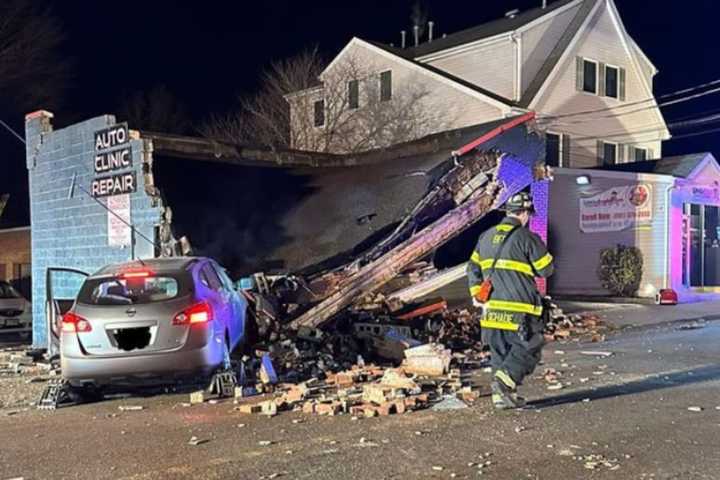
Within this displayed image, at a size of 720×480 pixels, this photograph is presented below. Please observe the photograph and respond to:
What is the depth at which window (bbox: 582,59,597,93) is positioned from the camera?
27109mm

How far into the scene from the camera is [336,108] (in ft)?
99.9

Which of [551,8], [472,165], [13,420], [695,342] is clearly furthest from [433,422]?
[551,8]

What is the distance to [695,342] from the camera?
1216cm

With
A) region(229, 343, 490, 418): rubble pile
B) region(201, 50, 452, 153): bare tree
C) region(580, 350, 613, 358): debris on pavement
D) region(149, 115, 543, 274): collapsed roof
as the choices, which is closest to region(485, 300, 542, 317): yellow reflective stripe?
region(229, 343, 490, 418): rubble pile

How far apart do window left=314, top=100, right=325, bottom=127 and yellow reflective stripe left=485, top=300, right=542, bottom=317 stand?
81.3ft

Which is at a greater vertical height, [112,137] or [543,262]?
[112,137]

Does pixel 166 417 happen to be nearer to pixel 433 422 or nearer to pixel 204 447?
pixel 204 447

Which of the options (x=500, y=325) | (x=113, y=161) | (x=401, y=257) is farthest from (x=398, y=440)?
(x=113, y=161)

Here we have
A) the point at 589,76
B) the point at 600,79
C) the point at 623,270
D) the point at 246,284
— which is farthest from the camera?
the point at 600,79

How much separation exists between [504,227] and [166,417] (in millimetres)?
3690

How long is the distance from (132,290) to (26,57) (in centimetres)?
2841

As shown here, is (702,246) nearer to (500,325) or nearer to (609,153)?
(609,153)

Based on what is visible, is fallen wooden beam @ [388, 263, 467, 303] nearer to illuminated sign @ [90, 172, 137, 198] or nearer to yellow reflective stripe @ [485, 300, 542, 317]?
illuminated sign @ [90, 172, 137, 198]

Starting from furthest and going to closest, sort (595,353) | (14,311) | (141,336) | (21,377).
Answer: (14,311) < (595,353) < (21,377) < (141,336)
